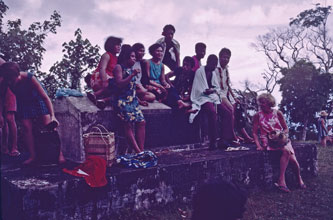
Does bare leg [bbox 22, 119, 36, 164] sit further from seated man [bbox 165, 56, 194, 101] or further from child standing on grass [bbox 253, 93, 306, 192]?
child standing on grass [bbox 253, 93, 306, 192]

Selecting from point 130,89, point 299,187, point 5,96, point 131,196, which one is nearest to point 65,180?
point 131,196

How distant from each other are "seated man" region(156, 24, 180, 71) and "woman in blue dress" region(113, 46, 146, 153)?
234 cm

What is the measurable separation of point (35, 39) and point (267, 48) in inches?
986

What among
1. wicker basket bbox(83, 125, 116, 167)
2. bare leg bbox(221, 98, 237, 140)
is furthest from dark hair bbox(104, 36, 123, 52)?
bare leg bbox(221, 98, 237, 140)

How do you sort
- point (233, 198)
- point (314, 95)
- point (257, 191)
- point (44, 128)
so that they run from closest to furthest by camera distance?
1. point (233, 198)
2. point (44, 128)
3. point (257, 191)
4. point (314, 95)

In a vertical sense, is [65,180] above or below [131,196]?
above

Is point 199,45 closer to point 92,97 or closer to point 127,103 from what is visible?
point 127,103

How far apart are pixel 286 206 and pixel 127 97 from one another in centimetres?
302

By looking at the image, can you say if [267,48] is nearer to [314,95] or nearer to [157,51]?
[314,95]

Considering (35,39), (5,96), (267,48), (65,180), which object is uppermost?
(267,48)

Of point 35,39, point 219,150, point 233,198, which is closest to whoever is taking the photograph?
point 233,198

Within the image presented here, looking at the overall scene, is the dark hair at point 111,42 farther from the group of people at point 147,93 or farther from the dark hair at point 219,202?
the dark hair at point 219,202

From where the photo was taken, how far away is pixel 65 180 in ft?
12.2

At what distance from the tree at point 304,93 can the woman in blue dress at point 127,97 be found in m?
16.1
